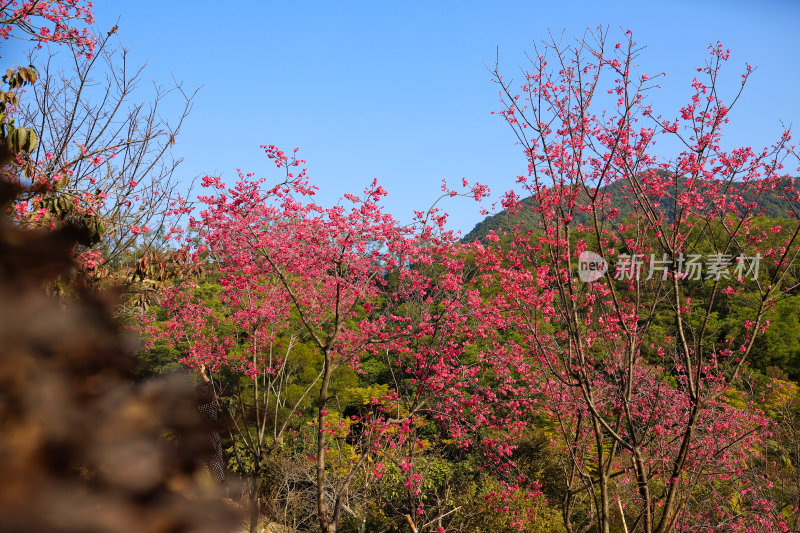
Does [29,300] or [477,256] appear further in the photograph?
[477,256]

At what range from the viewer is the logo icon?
5802 millimetres

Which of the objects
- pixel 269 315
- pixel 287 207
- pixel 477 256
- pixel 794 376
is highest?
pixel 287 207

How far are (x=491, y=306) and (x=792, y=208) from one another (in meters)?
4.11

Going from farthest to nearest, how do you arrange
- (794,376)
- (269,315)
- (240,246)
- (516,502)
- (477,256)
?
1. (794,376)
2. (516,502)
3. (269,315)
4. (240,246)
5. (477,256)

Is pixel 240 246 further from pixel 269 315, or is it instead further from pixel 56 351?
pixel 56 351

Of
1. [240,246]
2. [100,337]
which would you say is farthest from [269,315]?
[100,337]

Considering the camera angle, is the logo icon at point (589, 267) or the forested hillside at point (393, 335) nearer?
the forested hillside at point (393, 335)

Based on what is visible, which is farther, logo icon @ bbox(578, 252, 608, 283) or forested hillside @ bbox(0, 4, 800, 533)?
logo icon @ bbox(578, 252, 608, 283)

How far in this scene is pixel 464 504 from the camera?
44.1 ft

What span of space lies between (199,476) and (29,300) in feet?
0.57

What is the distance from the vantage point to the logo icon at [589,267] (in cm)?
580

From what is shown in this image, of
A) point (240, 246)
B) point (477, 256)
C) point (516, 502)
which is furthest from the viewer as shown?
point (516, 502)

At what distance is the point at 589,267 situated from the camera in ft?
19.8

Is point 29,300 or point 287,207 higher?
point 287,207
